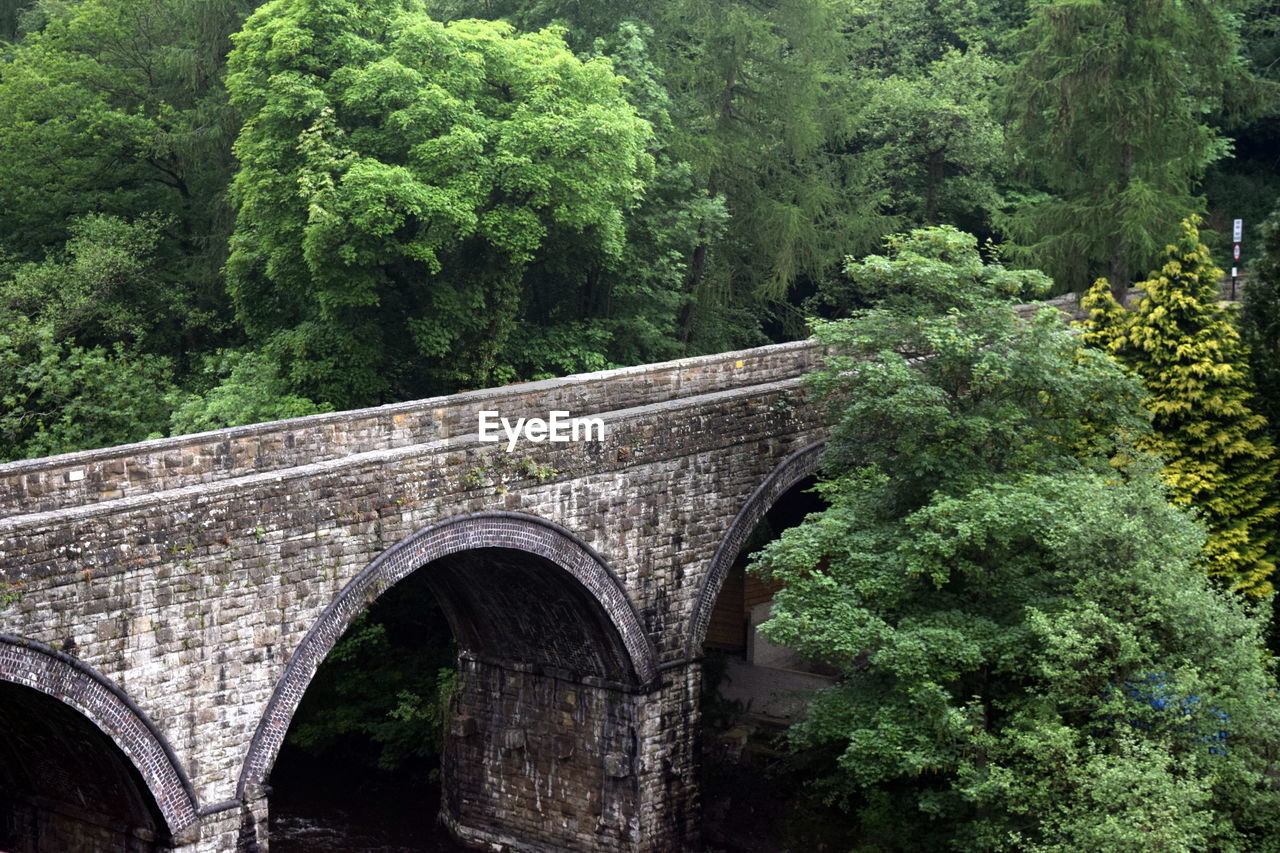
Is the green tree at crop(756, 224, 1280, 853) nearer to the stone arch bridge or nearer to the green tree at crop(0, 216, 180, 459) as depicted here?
the stone arch bridge

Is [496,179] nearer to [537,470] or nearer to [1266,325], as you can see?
[537,470]

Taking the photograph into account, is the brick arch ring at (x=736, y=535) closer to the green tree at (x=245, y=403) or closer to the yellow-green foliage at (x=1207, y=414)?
the yellow-green foliage at (x=1207, y=414)

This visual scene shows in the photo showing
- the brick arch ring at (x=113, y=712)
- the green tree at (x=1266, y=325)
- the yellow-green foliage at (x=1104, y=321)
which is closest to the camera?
the brick arch ring at (x=113, y=712)

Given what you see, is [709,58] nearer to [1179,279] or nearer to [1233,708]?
[1179,279]

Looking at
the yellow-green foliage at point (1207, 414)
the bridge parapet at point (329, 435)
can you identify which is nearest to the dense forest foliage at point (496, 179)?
the bridge parapet at point (329, 435)

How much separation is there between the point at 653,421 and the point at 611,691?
3.82m

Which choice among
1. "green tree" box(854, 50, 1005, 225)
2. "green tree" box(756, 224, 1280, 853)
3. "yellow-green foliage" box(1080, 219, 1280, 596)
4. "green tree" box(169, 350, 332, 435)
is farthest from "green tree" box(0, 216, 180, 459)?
"yellow-green foliage" box(1080, 219, 1280, 596)

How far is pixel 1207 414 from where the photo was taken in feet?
65.5

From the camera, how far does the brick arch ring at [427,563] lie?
14.5 metres

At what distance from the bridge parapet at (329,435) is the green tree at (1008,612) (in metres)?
2.92

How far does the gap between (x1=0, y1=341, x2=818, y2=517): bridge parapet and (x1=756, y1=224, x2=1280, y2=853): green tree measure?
9.58 feet

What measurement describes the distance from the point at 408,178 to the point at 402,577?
7604mm

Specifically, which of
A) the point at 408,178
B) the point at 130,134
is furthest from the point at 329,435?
the point at 130,134

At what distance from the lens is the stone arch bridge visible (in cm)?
1323
